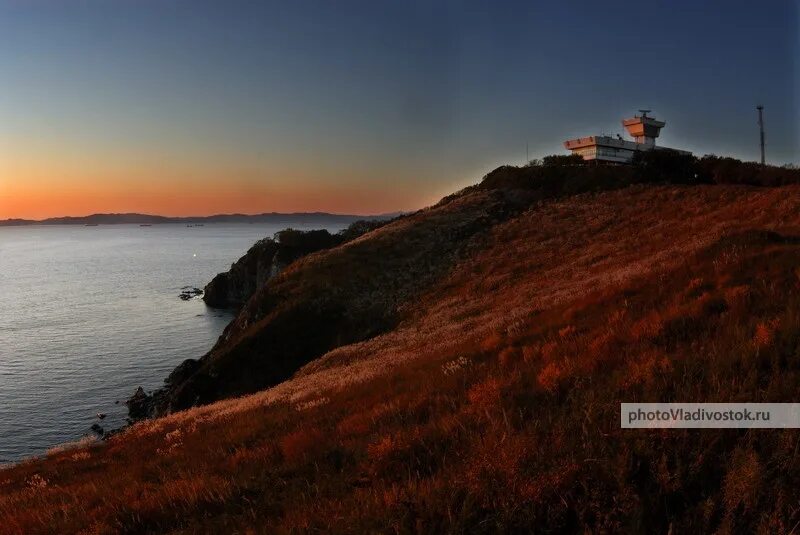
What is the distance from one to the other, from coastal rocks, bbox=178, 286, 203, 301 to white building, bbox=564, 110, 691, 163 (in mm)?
73214

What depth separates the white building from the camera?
3103 inches

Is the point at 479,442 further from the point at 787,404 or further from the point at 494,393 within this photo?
the point at 787,404

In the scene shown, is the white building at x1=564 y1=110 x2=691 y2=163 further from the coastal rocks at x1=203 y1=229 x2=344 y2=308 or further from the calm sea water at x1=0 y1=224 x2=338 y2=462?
the calm sea water at x1=0 y1=224 x2=338 y2=462

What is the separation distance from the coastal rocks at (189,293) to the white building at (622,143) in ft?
240

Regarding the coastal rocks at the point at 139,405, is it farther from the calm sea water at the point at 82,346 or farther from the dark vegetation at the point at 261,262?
the dark vegetation at the point at 261,262

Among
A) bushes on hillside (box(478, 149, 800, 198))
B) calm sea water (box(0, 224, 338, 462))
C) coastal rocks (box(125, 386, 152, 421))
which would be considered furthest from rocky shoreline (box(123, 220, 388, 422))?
coastal rocks (box(125, 386, 152, 421))

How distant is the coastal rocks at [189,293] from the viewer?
3765 inches

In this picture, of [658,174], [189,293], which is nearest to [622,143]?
[658,174]

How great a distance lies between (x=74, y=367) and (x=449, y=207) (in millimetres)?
43724

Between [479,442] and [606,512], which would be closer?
[606,512]

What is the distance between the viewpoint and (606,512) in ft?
14.7

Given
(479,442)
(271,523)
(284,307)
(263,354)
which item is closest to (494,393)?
(479,442)

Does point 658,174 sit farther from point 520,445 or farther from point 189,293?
point 189,293

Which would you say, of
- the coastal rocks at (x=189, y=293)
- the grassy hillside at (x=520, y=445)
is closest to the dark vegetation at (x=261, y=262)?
the coastal rocks at (x=189, y=293)
